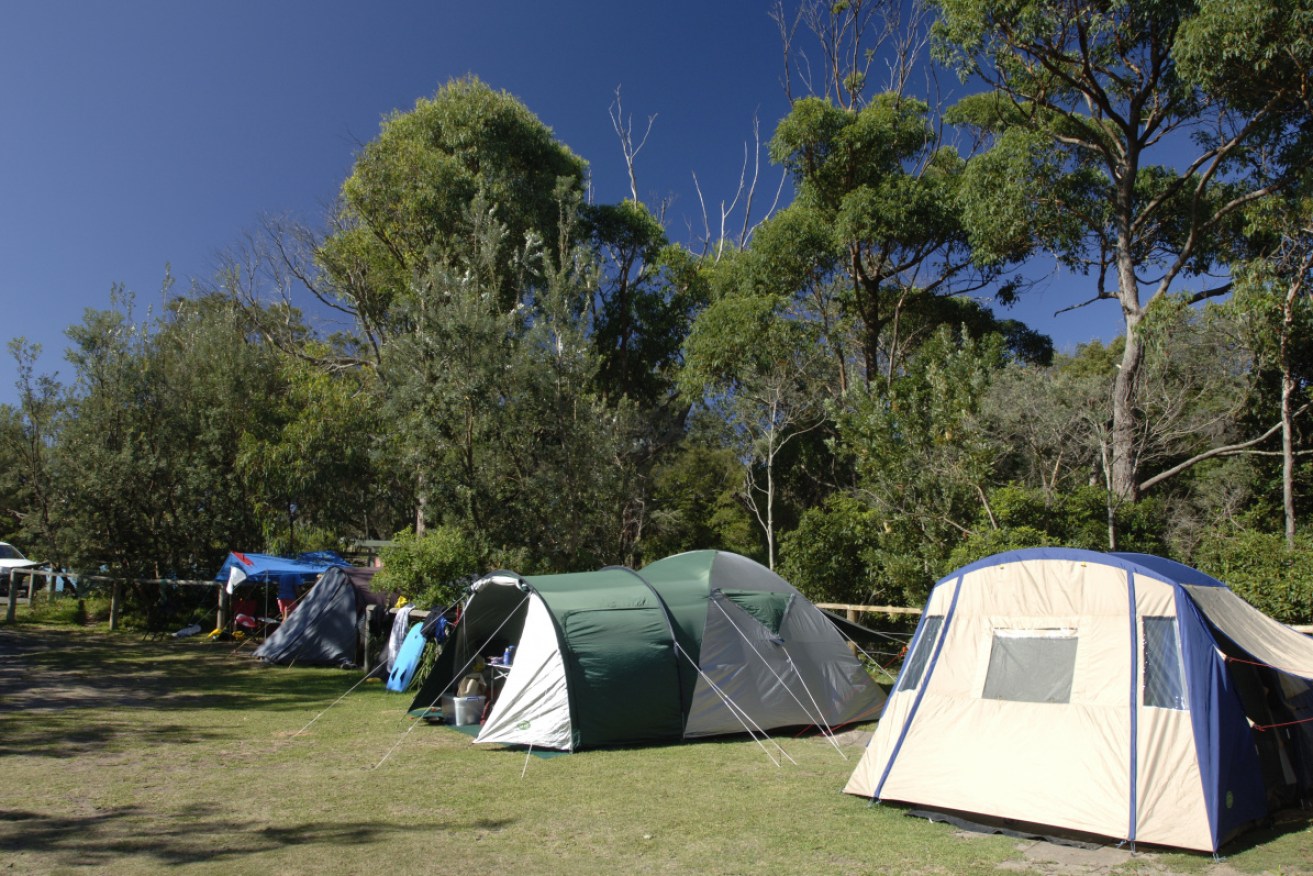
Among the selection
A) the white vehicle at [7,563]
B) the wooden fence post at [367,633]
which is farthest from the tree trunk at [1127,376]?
the white vehicle at [7,563]

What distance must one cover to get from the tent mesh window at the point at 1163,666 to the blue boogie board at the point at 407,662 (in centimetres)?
947

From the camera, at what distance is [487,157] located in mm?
22312

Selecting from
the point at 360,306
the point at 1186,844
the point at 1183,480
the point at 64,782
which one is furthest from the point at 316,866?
the point at 360,306

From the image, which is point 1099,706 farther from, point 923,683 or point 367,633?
point 367,633

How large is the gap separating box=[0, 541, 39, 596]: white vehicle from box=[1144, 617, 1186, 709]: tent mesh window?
2552 cm

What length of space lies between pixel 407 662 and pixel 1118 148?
15296mm

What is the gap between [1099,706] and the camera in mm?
5891

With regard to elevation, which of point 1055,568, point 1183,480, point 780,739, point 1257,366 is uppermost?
point 1257,366

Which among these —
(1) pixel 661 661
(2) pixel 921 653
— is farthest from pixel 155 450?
(2) pixel 921 653

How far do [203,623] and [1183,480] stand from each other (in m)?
21.7

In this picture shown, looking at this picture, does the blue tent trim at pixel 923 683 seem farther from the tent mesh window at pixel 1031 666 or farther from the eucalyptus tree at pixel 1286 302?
the eucalyptus tree at pixel 1286 302

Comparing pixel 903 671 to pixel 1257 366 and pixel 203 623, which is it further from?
pixel 203 623

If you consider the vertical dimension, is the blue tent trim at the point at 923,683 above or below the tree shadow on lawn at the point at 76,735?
above

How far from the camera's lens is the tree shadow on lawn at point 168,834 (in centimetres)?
539
